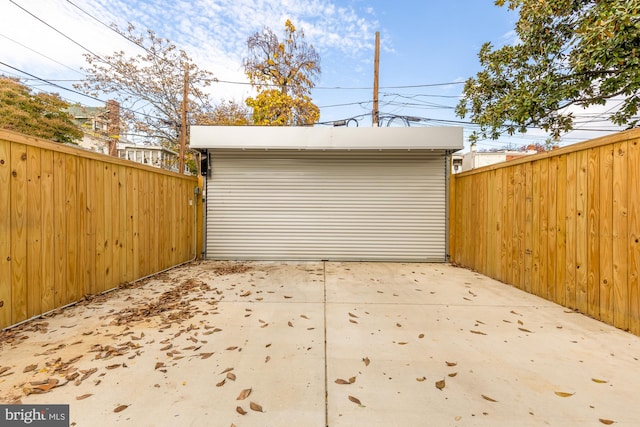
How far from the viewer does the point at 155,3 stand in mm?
7527

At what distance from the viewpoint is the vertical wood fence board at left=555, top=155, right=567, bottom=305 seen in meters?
3.15

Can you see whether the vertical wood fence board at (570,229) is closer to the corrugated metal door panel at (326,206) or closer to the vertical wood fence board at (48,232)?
the corrugated metal door panel at (326,206)

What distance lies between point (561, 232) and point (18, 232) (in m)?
5.86

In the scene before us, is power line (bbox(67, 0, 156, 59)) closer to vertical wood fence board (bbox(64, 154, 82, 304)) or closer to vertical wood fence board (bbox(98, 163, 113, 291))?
vertical wood fence board (bbox(98, 163, 113, 291))

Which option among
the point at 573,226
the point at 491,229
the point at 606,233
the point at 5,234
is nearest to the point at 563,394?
the point at 606,233

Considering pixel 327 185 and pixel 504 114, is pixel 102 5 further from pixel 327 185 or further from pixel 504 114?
pixel 504 114

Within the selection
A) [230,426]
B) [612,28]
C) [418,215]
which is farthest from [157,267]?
[612,28]

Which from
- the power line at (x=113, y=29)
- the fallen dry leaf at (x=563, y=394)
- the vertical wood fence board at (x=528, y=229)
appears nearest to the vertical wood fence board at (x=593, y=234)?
the vertical wood fence board at (x=528, y=229)

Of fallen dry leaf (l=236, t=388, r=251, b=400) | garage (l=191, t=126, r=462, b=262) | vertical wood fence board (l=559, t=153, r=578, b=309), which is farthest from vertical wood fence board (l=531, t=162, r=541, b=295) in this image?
fallen dry leaf (l=236, t=388, r=251, b=400)

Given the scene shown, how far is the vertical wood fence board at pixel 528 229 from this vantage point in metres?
3.69

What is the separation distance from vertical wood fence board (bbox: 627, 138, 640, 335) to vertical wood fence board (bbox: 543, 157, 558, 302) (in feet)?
2.74

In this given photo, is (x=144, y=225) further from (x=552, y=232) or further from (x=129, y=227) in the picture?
(x=552, y=232)

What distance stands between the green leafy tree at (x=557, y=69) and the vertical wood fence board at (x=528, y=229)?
1.49 metres

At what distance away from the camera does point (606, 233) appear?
105 inches
